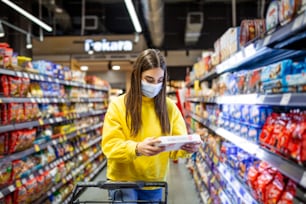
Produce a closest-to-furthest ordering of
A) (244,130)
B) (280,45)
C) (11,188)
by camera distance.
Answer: (280,45) → (244,130) → (11,188)

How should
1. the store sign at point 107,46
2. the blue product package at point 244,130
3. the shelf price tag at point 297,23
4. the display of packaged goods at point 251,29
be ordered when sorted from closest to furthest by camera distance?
the shelf price tag at point 297,23, the blue product package at point 244,130, the display of packaged goods at point 251,29, the store sign at point 107,46

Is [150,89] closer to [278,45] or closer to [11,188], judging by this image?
[278,45]

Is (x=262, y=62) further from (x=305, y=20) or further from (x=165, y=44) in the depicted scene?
(x=165, y=44)

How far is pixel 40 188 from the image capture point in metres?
3.96

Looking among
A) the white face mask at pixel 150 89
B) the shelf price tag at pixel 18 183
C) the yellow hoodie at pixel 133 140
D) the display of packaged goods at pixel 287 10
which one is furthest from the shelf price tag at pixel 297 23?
the shelf price tag at pixel 18 183

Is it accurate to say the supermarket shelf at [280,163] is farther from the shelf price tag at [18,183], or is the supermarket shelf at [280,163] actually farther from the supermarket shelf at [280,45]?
the shelf price tag at [18,183]

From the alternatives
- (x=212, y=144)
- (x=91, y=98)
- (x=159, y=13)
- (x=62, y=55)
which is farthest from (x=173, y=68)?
(x=212, y=144)

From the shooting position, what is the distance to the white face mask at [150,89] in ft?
6.78

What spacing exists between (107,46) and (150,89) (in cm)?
922

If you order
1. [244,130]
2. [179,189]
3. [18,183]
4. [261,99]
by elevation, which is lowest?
[179,189]

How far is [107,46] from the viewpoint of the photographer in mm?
11039

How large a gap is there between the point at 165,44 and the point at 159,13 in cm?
503

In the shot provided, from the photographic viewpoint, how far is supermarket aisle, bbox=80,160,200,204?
4780 millimetres

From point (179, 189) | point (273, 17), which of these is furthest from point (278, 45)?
point (179, 189)
